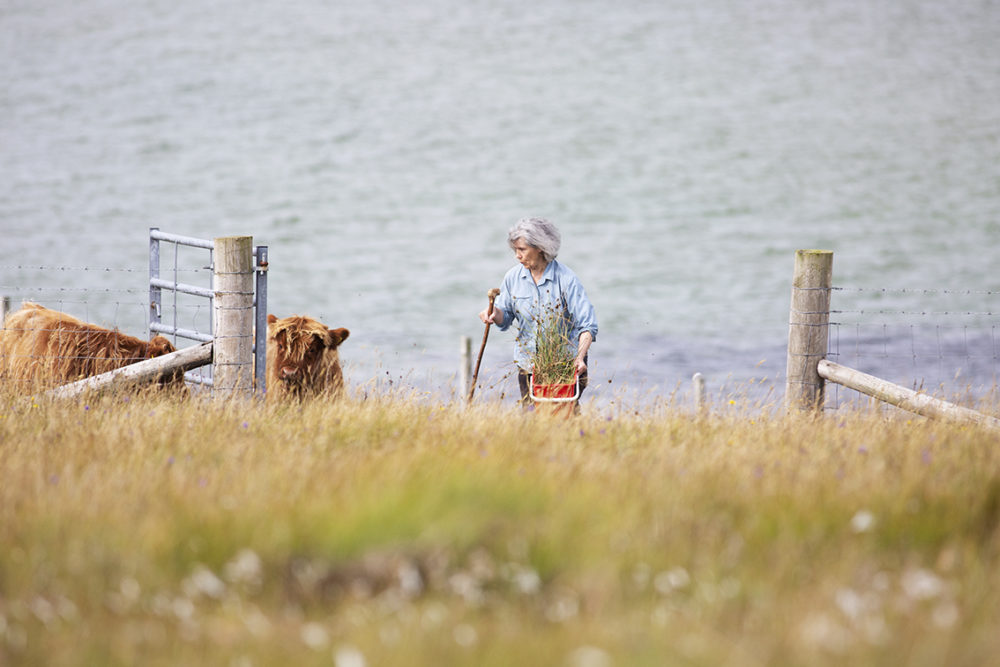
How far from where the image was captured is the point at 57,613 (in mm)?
3434

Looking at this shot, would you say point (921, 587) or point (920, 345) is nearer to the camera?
point (921, 587)

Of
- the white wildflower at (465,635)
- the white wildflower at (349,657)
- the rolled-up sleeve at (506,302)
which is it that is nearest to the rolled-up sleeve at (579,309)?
the rolled-up sleeve at (506,302)

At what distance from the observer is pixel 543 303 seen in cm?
705

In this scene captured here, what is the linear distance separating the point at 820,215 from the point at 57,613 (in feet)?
170

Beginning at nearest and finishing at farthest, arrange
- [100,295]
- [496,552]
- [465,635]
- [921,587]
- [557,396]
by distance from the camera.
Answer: [465,635]
[921,587]
[496,552]
[557,396]
[100,295]

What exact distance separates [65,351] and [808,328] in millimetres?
6017

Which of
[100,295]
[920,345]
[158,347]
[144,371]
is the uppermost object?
[158,347]

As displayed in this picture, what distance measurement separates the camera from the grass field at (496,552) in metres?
3.09

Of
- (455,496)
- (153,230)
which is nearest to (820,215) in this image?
(153,230)

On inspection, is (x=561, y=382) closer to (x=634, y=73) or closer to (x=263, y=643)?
(x=263, y=643)

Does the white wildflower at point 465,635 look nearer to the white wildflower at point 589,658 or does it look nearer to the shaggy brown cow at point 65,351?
the white wildflower at point 589,658

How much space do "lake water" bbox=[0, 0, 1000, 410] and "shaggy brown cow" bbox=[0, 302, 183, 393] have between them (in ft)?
59.4

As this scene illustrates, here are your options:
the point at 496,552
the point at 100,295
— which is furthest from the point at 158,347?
the point at 100,295

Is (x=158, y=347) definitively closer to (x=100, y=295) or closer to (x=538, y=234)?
(x=538, y=234)
